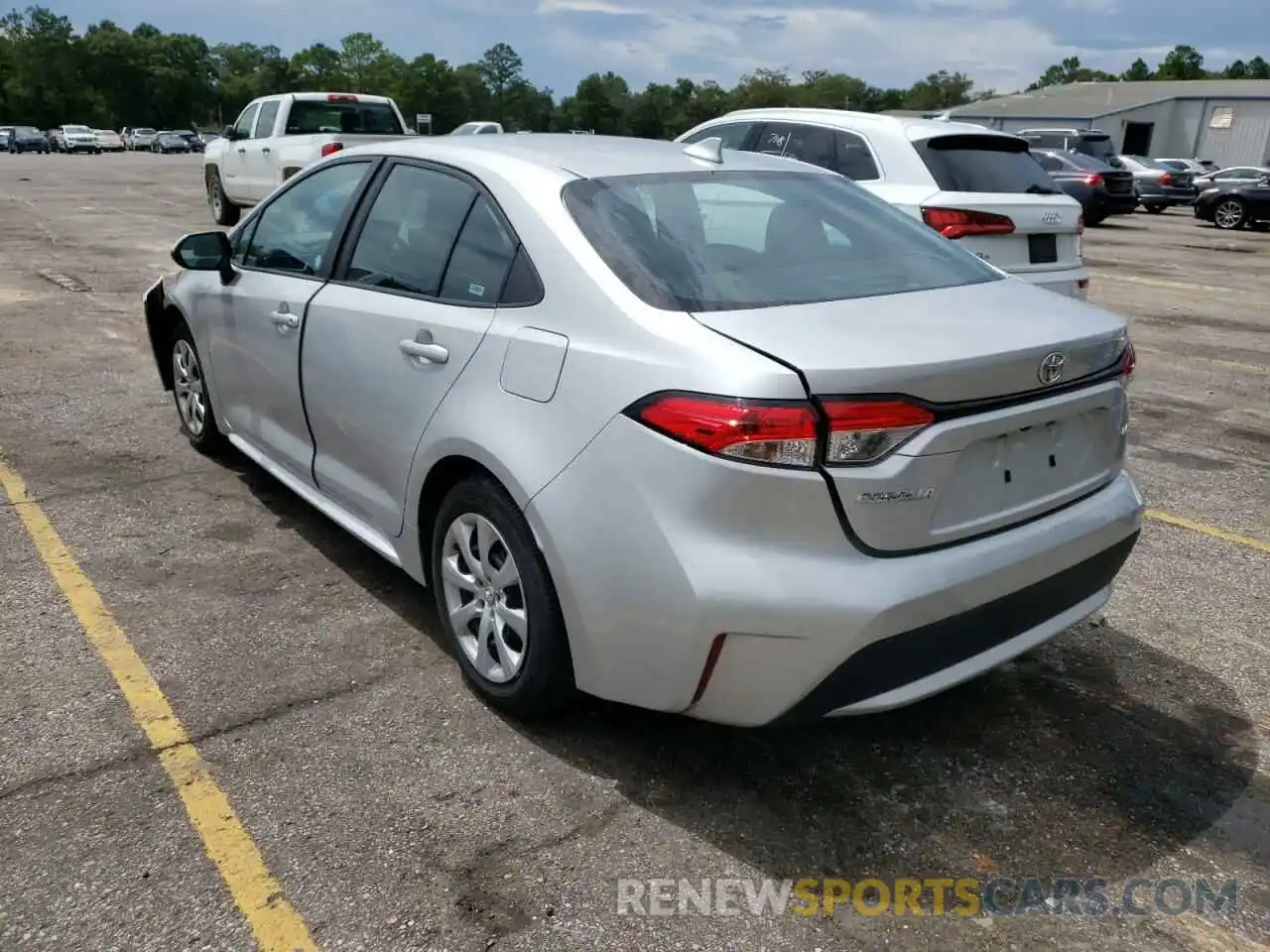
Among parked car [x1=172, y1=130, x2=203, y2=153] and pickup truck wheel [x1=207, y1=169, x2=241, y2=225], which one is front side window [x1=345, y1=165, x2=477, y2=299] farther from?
parked car [x1=172, y1=130, x2=203, y2=153]

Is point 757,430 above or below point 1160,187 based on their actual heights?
above

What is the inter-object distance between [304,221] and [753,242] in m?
1.97

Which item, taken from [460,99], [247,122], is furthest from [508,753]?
[460,99]

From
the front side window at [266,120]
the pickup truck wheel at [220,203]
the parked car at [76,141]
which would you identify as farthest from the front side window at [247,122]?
the parked car at [76,141]

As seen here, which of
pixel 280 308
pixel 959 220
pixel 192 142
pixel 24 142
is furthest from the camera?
pixel 192 142

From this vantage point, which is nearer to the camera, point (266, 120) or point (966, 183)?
point (966, 183)

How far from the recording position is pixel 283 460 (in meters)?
4.18

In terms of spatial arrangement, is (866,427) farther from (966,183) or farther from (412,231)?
(966,183)

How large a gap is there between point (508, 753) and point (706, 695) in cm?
72

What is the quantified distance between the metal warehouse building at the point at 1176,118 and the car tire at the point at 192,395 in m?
53.5

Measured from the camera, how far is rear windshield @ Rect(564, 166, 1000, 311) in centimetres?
277

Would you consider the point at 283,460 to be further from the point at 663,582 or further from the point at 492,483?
the point at 663,582

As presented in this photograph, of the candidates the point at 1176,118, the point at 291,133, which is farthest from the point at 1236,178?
the point at 1176,118

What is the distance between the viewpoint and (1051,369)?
2650 mm
